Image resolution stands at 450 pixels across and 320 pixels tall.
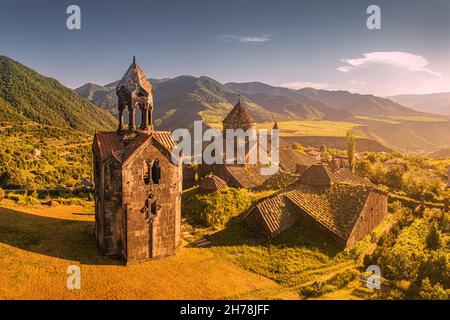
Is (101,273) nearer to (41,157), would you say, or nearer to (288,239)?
(288,239)

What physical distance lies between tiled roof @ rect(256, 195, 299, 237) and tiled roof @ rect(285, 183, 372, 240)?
0.75m

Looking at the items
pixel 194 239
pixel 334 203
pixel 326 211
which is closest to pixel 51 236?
pixel 194 239

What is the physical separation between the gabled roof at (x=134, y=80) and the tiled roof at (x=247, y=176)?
17.7 m

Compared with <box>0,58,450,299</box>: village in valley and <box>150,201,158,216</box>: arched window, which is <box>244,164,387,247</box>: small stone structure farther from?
<box>150,201,158,216</box>: arched window

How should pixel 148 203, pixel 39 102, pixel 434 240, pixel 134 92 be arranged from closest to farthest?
pixel 148 203, pixel 134 92, pixel 434 240, pixel 39 102

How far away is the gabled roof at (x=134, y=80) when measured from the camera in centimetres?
1855

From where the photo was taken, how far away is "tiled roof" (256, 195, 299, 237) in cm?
2238

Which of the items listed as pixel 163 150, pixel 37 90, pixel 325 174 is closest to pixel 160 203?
pixel 163 150

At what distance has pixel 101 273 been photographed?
1641 cm

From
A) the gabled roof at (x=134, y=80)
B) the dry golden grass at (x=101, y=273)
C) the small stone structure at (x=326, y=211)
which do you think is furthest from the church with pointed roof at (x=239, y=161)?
the gabled roof at (x=134, y=80)

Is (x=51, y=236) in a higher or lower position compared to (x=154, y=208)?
lower

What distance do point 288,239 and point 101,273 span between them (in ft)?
41.0

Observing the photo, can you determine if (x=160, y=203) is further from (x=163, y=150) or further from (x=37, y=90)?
(x=37, y=90)

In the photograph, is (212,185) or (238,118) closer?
(212,185)
